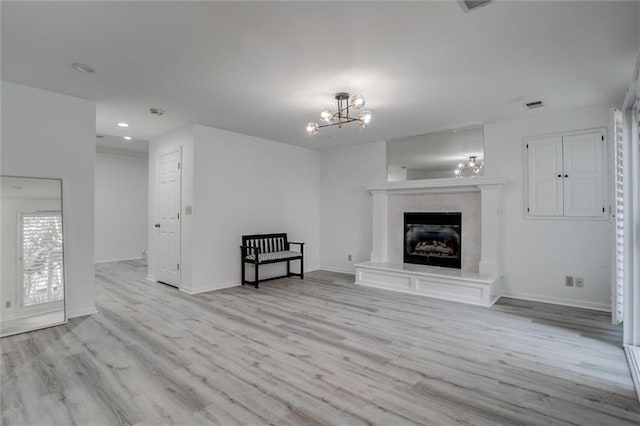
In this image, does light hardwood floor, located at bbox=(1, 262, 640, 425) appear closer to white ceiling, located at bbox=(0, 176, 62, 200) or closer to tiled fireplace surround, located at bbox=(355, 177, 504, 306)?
tiled fireplace surround, located at bbox=(355, 177, 504, 306)

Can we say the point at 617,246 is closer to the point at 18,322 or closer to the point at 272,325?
the point at 272,325

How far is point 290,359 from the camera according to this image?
2648 mm

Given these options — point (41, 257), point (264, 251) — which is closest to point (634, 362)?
point (264, 251)

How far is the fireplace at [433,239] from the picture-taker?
5209 mm

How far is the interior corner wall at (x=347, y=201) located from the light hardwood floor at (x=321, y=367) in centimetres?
232

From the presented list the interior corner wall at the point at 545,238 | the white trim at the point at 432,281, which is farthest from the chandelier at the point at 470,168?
the white trim at the point at 432,281

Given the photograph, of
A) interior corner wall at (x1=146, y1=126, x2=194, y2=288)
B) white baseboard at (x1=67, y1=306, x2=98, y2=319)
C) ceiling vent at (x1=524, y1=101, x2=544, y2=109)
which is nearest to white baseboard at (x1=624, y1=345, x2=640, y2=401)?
ceiling vent at (x1=524, y1=101, x2=544, y2=109)

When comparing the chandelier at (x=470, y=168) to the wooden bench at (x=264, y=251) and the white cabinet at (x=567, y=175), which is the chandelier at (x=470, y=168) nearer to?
the white cabinet at (x=567, y=175)

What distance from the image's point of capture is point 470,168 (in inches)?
197

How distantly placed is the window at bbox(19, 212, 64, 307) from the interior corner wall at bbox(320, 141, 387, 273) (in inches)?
175

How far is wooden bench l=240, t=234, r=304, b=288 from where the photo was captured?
5.14 meters

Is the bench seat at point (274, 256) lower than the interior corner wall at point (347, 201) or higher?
lower

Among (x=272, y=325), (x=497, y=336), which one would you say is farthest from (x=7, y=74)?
(x=497, y=336)

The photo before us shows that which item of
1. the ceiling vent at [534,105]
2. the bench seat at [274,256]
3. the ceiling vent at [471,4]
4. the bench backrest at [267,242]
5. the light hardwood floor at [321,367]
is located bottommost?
the light hardwood floor at [321,367]
